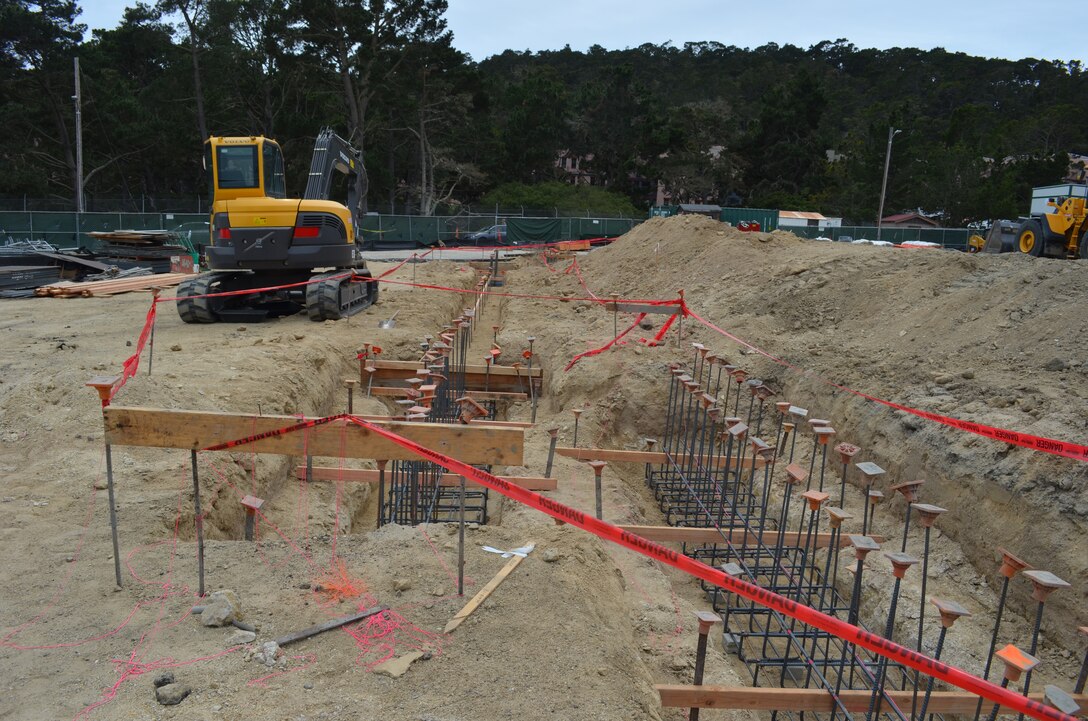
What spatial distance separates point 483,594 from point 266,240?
982cm

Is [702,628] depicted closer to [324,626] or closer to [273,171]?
[324,626]

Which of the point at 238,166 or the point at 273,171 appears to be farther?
the point at 273,171

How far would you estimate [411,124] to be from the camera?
149ft

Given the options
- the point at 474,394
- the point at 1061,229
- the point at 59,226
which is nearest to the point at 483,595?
the point at 474,394

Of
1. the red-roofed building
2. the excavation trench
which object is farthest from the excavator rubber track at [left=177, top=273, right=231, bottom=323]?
the red-roofed building

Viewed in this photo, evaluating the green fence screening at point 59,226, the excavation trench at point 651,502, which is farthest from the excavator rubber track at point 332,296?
→ the green fence screening at point 59,226

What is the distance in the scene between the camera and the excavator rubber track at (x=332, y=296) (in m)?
12.9

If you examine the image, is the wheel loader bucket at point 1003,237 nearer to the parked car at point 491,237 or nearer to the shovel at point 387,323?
the shovel at point 387,323

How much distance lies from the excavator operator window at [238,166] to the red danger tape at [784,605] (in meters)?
10.0

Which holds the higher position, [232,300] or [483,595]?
[232,300]

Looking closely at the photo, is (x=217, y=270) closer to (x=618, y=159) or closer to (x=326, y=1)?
(x=326, y=1)

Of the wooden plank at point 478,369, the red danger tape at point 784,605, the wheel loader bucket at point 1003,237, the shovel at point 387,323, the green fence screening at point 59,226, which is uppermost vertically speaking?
the wheel loader bucket at point 1003,237

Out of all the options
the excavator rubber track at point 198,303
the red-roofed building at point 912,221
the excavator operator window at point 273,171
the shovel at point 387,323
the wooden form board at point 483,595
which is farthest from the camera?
the red-roofed building at point 912,221

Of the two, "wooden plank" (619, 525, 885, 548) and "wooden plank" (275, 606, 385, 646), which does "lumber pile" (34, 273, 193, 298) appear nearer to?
"wooden plank" (619, 525, 885, 548)
